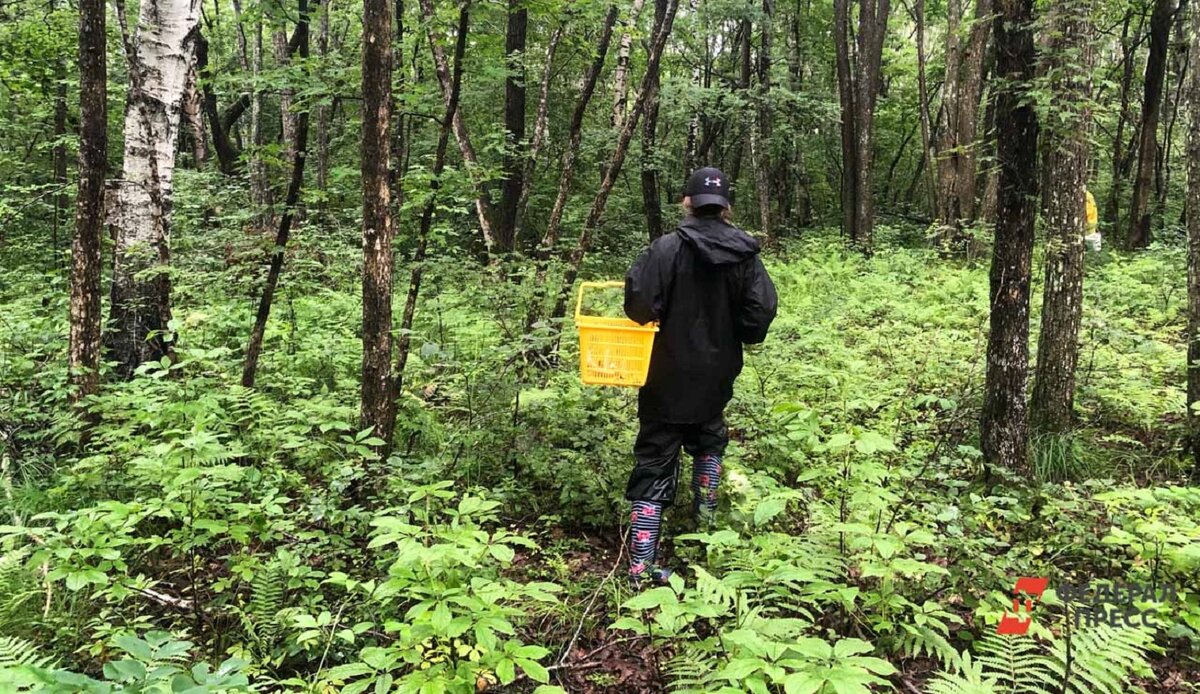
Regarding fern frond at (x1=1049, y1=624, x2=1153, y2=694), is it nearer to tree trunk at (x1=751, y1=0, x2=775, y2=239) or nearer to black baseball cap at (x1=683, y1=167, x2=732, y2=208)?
black baseball cap at (x1=683, y1=167, x2=732, y2=208)

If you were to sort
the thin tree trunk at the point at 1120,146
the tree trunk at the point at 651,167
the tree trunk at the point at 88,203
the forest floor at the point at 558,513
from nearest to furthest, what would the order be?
the forest floor at the point at 558,513 < the tree trunk at the point at 88,203 < the tree trunk at the point at 651,167 < the thin tree trunk at the point at 1120,146

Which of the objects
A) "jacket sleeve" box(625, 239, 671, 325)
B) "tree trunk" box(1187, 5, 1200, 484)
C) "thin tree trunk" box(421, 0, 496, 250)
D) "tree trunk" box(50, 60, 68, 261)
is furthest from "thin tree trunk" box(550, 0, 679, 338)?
"tree trunk" box(50, 60, 68, 261)

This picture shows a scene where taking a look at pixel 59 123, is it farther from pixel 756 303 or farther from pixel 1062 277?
pixel 1062 277

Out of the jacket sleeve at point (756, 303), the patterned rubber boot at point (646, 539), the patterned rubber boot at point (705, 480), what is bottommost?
the patterned rubber boot at point (646, 539)

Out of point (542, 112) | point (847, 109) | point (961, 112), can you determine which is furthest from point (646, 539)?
point (847, 109)

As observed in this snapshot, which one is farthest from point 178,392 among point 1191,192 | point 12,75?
point 12,75

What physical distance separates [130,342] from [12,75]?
350 inches

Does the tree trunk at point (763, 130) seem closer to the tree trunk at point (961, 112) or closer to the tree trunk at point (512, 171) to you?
the tree trunk at point (961, 112)

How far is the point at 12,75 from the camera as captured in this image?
11.4 metres

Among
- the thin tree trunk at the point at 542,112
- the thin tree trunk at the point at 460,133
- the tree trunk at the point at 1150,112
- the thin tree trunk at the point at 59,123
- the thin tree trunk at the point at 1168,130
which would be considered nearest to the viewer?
the thin tree trunk at the point at 460,133

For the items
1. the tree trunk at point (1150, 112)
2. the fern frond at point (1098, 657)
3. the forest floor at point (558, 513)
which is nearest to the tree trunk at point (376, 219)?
the forest floor at point (558, 513)

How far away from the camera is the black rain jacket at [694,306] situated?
3.94 m

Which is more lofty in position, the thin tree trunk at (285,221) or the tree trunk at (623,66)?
the tree trunk at (623,66)

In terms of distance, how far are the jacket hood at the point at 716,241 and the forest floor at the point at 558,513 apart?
931 millimetres
